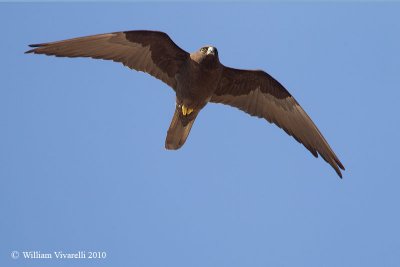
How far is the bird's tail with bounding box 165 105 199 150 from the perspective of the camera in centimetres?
1445

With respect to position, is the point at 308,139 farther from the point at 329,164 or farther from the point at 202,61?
the point at 202,61

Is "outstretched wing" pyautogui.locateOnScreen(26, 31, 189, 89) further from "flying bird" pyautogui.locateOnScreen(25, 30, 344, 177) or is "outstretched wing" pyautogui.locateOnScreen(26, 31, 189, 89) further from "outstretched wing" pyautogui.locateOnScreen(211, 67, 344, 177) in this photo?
"outstretched wing" pyautogui.locateOnScreen(211, 67, 344, 177)

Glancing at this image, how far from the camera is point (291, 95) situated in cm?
1529

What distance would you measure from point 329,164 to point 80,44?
5.96 meters

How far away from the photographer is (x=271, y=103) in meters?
15.2

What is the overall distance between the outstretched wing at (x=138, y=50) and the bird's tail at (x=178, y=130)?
749mm

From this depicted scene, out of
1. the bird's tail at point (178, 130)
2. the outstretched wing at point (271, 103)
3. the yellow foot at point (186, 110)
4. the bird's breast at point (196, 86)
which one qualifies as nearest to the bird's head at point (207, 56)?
the bird's breast at point (196, 86)

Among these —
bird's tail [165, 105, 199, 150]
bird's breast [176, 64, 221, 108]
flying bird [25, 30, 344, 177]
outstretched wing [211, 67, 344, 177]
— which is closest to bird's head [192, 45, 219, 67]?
flying bird [25, 30, 344, 177]

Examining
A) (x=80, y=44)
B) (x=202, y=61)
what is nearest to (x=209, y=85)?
(x=202, y=61)

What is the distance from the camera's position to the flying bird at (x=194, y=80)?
13680mm

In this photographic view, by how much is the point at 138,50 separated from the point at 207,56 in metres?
1.54

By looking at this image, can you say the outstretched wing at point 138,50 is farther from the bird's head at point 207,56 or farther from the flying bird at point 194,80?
the bird's head at point 207,56

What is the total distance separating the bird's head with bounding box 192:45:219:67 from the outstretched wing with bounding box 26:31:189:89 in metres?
0.54

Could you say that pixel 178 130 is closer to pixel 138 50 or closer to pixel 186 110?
pixel 186 110
